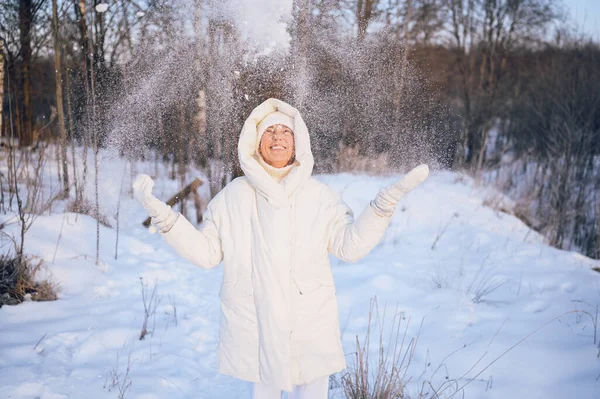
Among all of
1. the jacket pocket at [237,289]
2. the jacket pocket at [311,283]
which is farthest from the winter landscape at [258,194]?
the jacket pocket at [311,283]

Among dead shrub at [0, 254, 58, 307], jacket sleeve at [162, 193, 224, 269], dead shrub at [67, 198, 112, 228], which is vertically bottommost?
dead shrub at [0, 254, 58, 307]

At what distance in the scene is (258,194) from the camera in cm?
178

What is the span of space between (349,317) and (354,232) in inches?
78.0

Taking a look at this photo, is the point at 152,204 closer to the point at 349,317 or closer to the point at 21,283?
the point at 349,317

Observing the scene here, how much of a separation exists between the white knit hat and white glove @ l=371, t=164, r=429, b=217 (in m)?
0.59

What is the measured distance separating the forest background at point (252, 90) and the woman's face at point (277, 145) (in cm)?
240

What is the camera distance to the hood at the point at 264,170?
1.70m

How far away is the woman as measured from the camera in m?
1.63

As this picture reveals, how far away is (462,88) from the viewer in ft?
50.8

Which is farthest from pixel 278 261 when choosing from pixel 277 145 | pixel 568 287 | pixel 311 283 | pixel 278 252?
pixel 568 287

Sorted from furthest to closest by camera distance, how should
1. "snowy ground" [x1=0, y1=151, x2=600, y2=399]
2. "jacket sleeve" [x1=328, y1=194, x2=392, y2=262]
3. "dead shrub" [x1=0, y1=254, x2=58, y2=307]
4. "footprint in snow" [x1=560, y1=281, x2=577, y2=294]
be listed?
"footprint in snow" [x1=560, y1=281, x2=577, y2=294] → "dead shrub" [x1=0, y1=254, x2=58, y2=307] → "snowy ground" [x1=0, y1=151, x2=600, y2=399] → "jacket sleeve" [x1=328, y1=194, x2=392, y2=262]

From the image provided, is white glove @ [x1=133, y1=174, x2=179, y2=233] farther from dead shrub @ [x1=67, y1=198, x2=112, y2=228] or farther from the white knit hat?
dead shrub @ [x1=67, y1=198, x2=112, y2=228]

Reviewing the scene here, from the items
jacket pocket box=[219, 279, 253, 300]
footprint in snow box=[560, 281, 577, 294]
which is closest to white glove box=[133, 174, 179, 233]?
jacket pocket box=[219, 279, 253, 300]

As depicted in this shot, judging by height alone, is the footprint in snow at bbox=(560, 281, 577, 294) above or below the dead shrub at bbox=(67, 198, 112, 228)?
below
